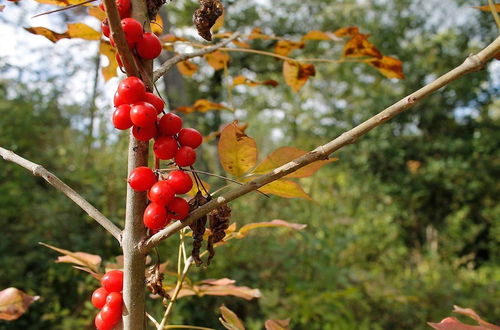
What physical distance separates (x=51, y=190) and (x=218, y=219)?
2.46 m

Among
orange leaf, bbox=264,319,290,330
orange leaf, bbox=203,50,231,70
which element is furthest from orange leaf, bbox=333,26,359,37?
orange leaf, bbox=264,319,290,330

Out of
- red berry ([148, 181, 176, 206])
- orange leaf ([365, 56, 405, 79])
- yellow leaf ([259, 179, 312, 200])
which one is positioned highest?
orange leaf ([365, 56, 405, 79])

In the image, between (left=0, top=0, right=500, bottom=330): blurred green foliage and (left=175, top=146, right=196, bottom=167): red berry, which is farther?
(left=0, top=0, right=500, bottom=330): blurred green foliage

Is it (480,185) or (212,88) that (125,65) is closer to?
(480,185)

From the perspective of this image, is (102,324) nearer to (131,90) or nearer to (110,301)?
(110,301)

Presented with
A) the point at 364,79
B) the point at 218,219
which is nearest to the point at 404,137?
the point at 364,79

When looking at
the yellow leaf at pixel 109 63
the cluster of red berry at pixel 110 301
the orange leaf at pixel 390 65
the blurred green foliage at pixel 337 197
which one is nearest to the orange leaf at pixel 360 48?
the orange leaf at pixel 390 65

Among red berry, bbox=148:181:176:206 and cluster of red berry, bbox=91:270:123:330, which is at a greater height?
red berry, bbox=148:181:176:206

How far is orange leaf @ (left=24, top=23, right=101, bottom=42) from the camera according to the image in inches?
21.2

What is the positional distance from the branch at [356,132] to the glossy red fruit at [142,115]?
Answer: 3.4 inches

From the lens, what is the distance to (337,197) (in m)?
4.37

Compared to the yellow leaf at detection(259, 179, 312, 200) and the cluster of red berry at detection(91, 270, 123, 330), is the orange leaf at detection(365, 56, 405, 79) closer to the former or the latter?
the yellow leaf at detection(259, 179, 312, 200)

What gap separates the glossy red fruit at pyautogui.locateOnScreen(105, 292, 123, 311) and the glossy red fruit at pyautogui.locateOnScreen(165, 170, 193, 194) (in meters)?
0.13

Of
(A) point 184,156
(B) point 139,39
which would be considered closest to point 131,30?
(B) point 139,39
